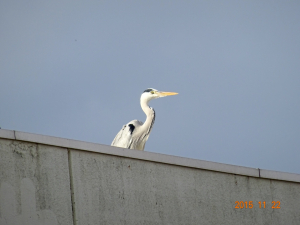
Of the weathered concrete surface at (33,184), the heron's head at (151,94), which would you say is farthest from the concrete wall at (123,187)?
Answer: the heron's head at (151,94)

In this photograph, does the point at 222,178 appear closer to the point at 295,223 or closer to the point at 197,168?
the point at 197,168

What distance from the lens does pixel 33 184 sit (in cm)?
698

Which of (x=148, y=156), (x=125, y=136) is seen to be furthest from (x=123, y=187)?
(x=125, y=136)

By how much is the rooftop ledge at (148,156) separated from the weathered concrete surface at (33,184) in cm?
9

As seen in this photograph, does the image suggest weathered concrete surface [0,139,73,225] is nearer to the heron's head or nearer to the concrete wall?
the concrete wall

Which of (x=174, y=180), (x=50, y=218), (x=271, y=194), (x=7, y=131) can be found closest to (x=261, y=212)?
(x=271, y=194)

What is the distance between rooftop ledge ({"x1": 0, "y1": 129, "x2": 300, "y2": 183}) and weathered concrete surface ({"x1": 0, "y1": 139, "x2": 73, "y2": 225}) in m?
0.09

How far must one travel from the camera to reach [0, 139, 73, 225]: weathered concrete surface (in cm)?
677

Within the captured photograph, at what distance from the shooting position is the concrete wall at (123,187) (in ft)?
22.7

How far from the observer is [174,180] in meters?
8.13

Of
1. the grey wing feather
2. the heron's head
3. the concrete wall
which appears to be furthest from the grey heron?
the concrete wall
